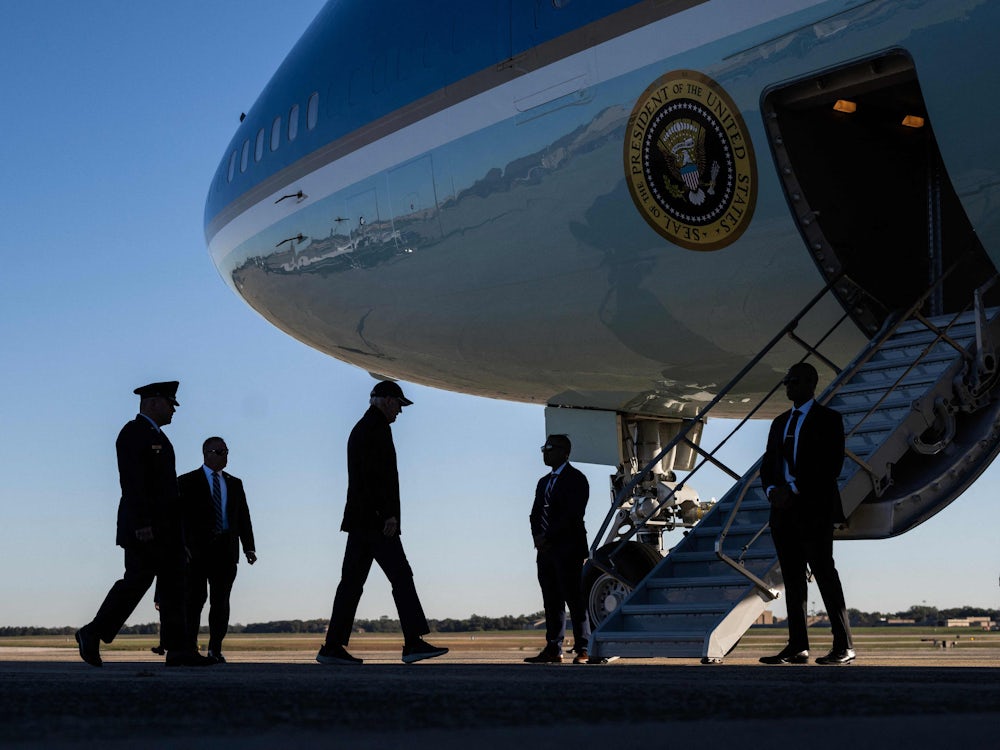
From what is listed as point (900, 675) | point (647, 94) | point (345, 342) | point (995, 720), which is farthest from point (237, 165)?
point (995, 720)

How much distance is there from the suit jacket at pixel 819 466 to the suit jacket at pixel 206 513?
4.04 meters

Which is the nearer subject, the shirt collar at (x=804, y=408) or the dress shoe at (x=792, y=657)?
the dress shoe at (x=792, y=657)

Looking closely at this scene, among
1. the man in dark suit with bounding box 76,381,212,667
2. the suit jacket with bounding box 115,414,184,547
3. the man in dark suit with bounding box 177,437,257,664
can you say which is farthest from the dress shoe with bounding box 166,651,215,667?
the man in dark suit with bounding box 177,437,257,664

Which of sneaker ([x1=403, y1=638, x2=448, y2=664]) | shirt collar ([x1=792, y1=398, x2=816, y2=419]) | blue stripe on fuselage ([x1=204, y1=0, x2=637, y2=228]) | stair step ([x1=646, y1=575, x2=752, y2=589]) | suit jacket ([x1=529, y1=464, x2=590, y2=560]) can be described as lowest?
sneaker ([x1=403, y1=638, x2=448, y2=664])

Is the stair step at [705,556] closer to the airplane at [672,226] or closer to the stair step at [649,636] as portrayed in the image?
the airplane at [672,226]

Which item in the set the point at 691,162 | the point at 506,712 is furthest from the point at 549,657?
the point at 506,712

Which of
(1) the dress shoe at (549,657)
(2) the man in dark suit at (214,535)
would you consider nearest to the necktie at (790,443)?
(1) the dress shoe at (549,657)

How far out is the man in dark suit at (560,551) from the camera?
338 inches

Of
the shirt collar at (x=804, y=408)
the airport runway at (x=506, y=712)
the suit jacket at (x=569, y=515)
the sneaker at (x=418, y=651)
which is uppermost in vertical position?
the shirt collar at (x=804, y=408)

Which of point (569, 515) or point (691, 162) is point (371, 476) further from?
point (691, 162)

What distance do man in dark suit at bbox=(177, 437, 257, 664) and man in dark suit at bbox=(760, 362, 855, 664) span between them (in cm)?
385

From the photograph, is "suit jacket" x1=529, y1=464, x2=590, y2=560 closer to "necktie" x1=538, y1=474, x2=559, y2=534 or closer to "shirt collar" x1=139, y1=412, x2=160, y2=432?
"necktie" x1=538, y1=474, x2=559, y2=534

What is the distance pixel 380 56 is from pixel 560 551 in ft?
15.5

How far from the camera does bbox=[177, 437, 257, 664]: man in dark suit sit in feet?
29.7
